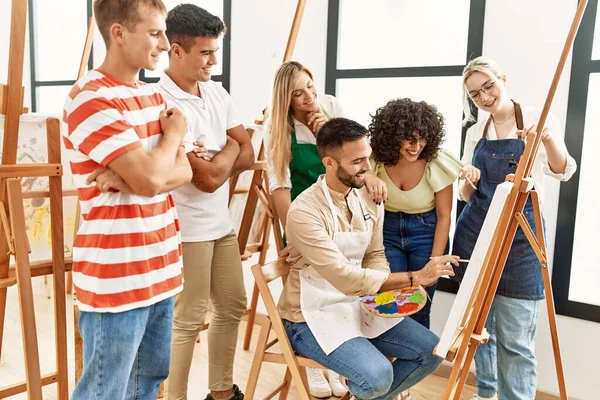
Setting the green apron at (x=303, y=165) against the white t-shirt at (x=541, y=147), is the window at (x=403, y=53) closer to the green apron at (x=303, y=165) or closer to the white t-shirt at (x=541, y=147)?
the white t-shirt at (x=541, y=147)

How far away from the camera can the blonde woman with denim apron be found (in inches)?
75.7

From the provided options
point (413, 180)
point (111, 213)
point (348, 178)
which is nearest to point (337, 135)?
point (348, 178)

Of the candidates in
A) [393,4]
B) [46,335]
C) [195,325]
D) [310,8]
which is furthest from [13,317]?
[393,4]

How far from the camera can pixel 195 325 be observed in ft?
6.36

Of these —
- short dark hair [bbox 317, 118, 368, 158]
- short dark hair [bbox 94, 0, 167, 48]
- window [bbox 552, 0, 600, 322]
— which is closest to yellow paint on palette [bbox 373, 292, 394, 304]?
short dark hair [bbox 317, 118, 368, 158]

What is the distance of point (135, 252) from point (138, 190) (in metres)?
0.15

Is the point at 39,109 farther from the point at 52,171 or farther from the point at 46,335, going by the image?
the point at 52,171

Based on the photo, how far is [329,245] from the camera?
1.77 meters

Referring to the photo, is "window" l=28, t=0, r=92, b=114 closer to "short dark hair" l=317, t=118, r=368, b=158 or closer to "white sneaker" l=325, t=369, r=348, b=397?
"white sneaker" l=325, t=369, r=348, b=397

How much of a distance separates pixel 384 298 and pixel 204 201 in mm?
679

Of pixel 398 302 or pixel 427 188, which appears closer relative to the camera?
pixel 398 302

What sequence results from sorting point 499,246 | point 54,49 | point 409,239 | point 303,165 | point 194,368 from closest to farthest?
1. point 499,246
2. point 409,239
3. point 303,165
4. point 194,368
5. point 54,49

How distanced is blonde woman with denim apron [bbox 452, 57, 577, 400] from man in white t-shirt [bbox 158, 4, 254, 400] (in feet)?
2.69

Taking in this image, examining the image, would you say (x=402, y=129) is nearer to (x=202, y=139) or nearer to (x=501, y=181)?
(x=501, y=181)
